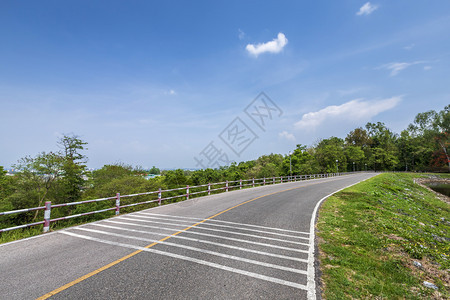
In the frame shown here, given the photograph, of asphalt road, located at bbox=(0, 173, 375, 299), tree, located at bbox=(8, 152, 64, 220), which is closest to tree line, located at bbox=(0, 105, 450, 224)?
tree, located at bbox=(8, 152, 64, 220)

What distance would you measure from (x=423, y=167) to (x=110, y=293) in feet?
372

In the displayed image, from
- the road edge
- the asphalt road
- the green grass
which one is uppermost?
the asphalt road

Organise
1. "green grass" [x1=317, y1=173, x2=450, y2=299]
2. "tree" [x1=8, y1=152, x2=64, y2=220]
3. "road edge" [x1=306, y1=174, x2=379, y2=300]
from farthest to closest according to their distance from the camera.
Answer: "tree" [x1=8, y1=152, x2=64, y2=220] → "green grass" [x1=317, y1=173, x2=450, y2=299] → "road edge" [x1=306, y1=174, x2=379, y2=300]

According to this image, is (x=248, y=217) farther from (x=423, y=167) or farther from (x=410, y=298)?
(x=423, y=167)

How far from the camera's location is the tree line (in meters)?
17.1

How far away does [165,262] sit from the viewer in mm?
4270

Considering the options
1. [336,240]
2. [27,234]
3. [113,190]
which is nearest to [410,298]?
[336,240]

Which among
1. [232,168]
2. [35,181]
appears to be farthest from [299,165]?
[35,181]

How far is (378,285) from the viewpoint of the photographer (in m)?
3.54

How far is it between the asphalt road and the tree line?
10.7m

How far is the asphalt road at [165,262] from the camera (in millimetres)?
3289

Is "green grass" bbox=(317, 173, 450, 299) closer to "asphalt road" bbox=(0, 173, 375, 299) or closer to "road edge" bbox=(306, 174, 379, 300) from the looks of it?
"road edge" bbox=(306, 174, 379, 300)

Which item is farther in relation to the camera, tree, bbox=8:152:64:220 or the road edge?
tree, bbox=8:152:64:220

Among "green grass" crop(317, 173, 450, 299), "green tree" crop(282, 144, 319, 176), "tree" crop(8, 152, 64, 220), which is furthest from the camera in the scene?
"green tree" crop(282, 144, 319, 176)
